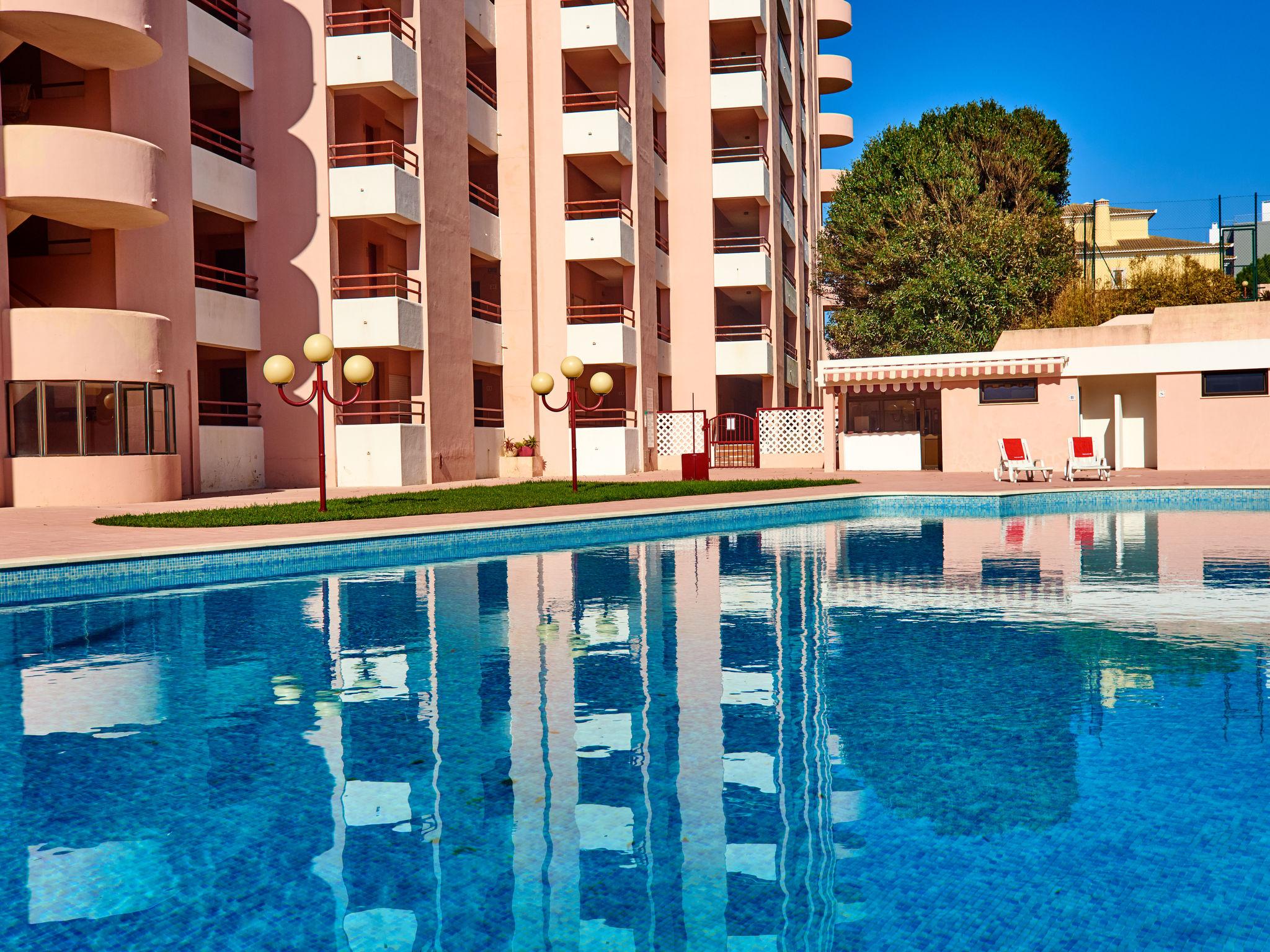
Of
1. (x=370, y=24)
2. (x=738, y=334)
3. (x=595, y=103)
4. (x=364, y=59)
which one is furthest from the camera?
(x=738, y=334)

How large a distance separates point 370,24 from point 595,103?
8.79 meters

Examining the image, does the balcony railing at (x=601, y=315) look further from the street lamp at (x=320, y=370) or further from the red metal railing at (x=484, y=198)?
the street lamp at (x=320, y=370)

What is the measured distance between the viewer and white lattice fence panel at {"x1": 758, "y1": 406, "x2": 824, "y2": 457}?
32.1 metres

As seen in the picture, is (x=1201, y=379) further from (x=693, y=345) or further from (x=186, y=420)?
(x=186, y=420)

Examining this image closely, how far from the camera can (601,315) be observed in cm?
3391

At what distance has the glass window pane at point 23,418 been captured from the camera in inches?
706

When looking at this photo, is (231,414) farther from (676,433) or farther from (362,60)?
(676,433)

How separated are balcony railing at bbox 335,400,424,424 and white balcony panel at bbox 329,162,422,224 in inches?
169

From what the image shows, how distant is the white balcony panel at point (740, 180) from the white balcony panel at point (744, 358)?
15.8 ft

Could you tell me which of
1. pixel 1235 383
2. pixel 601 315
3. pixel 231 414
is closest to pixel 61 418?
pixel 231 414

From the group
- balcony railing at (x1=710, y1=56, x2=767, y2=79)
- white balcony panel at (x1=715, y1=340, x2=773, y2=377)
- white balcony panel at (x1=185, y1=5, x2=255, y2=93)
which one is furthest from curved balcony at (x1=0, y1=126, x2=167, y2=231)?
balcony railing at (x1=710, y1=56, x2=767, y2=79)

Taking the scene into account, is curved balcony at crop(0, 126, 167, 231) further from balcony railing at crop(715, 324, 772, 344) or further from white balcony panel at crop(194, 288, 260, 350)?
balcony railing at crop(715, 324, 772, 344)

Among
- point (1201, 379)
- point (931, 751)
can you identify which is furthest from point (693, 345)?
point (931, 751)

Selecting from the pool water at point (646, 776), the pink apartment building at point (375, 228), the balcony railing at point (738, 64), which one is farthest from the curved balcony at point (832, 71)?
the pool water at point (646, 776)
